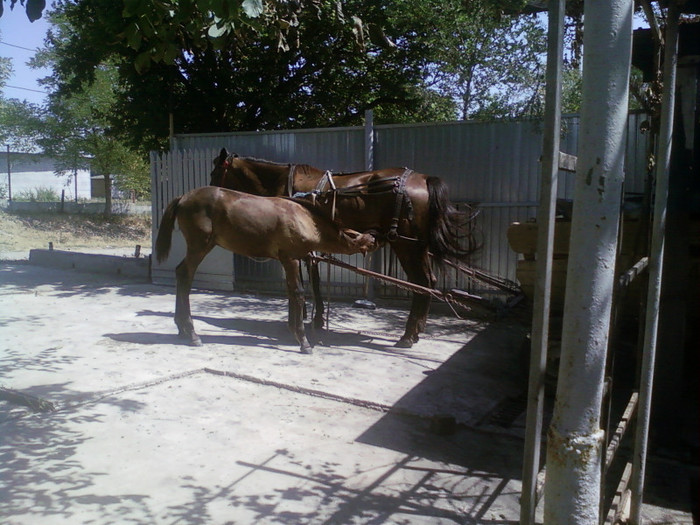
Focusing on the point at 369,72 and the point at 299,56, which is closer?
the point at 299,56

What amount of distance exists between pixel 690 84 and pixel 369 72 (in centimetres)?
1096

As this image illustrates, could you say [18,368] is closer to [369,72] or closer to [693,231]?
[693,231]

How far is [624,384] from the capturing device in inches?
239

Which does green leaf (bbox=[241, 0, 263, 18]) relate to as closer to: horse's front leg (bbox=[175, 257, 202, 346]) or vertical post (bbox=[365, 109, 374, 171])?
horse's front leg (bbox=[175, 257, 202, 346])

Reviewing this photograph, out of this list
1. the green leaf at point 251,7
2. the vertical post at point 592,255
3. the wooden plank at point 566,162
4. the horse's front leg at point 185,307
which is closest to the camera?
the vertical post at point 592,255

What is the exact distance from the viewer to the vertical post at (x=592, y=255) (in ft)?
6.61

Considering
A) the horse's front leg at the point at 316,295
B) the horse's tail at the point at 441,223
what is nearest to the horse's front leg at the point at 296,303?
the horse's front leg at the point at 316,295

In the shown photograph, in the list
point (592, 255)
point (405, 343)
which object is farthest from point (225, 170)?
point (592, 255)

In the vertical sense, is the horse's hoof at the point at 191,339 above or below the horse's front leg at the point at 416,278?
below

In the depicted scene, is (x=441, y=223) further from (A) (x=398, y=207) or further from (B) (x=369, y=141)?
(B) (x=369, y=141)

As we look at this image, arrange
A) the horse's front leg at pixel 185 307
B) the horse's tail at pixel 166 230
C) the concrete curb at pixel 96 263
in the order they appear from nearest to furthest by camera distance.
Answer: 1. the horse's front leg at pixel 185 307
2. the horse's tail at pixel 166 230
3. the concrete curb at pixel 96 263

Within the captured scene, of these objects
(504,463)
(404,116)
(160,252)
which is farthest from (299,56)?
(504,463)

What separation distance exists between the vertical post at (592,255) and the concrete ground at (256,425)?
1.70 meters

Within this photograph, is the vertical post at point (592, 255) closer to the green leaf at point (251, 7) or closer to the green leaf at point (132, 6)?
the green leaf at point (251, 7)
